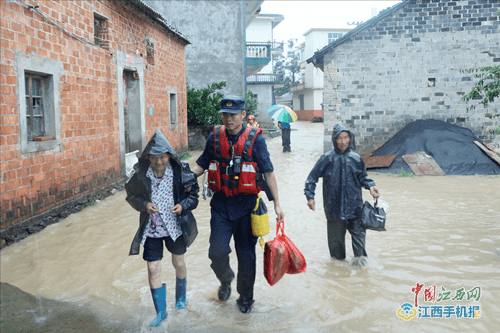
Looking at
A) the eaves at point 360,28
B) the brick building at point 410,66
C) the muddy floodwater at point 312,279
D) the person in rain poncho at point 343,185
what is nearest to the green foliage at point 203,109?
the eaves at point 360,28

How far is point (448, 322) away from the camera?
367 centimetres

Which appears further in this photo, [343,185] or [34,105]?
[34,105]

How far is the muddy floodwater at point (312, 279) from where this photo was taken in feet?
12.2

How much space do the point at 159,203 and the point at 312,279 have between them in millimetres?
1948

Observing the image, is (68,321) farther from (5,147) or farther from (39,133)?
(39,133)

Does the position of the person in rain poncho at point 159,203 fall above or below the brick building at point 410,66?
below

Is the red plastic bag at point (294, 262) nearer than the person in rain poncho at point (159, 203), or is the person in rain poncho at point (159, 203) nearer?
the person in rain poncho at point (159, 203)

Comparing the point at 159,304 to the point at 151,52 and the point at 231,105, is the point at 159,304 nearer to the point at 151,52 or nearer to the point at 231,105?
the point at 231,105

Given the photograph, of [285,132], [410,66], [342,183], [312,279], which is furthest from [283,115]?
[312,279]

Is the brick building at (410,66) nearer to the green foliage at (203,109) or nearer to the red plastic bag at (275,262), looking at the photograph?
the green foliage at (203,109)

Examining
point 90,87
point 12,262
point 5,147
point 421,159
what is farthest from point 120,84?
point 421,159

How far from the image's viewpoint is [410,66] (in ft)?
47.9

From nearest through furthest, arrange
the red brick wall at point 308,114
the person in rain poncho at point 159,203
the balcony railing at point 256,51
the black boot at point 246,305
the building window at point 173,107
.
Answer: the person in rain poncho at point 159,203 → the black boot at point 246,305 → the building window at point 173,107 → the balcony railing at point 256,51 → the red brick wall at point 308,114

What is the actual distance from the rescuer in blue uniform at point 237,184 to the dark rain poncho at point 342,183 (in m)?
1.18
